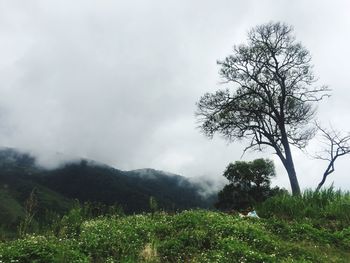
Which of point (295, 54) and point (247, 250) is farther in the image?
point (295, 54)

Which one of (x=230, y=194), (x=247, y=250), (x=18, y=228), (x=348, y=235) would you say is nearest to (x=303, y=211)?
(x=348, y=235)

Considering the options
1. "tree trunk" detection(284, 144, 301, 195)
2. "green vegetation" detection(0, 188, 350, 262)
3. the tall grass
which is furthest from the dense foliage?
"tree trunk" detection(284, 144, 301, 195)

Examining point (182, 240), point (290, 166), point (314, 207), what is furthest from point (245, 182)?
point (182, 240)

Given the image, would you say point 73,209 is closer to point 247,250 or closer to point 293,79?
point 247,250

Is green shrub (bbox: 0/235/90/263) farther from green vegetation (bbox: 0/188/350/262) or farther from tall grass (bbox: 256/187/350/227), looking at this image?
tall grass (bbox: 256/187/350/227)

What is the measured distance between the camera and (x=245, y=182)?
57188mm

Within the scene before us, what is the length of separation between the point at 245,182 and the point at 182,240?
45.0 meters

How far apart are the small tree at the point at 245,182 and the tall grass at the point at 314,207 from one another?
33.0m

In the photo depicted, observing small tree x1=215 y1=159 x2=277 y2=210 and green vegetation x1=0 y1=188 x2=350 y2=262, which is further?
small tree x1=215 y1=159 x2=277 y2=210

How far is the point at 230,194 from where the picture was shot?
2217 inches

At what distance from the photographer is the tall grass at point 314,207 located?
18078 millimetres

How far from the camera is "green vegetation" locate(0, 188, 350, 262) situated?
11492mm

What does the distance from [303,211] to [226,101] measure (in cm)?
1653

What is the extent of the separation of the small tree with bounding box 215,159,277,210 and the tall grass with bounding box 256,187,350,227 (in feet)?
108
